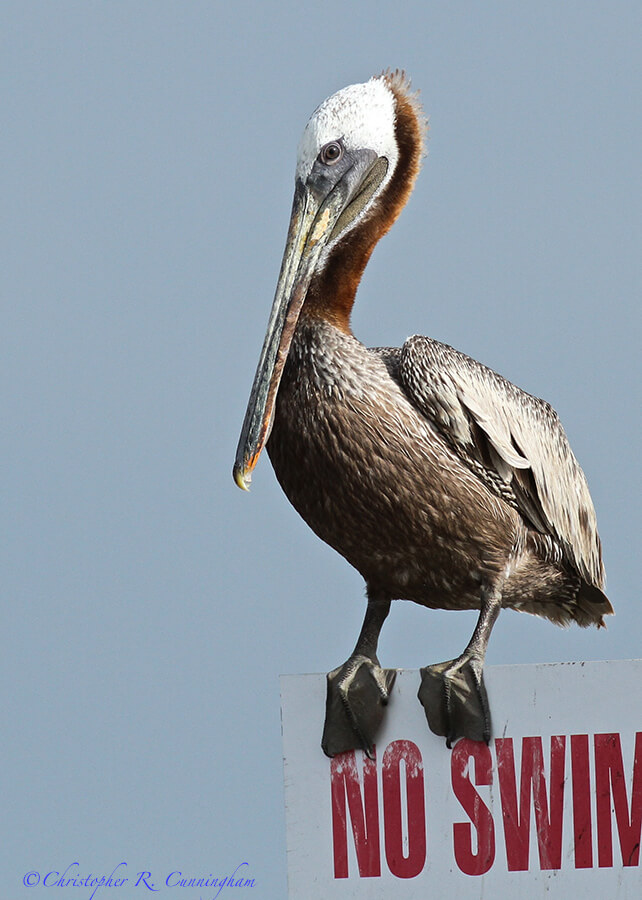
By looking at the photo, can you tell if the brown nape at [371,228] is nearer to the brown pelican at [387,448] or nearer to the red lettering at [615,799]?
the brown pelican at [387,448]

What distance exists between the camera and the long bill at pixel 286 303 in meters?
4.44

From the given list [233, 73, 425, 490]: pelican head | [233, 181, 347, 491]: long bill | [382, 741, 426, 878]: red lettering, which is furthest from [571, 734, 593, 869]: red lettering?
[233, 73, 425, 490]: pelican head

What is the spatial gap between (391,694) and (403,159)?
193 centimetres

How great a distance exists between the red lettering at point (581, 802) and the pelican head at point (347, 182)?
1.52m

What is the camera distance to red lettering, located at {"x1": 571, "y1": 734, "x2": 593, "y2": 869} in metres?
3.84

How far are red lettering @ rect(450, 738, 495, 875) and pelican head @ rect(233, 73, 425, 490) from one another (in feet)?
4.52

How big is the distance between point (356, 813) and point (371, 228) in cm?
201

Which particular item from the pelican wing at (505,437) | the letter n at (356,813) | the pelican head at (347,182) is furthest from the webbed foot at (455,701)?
the pelican head at (347,182)

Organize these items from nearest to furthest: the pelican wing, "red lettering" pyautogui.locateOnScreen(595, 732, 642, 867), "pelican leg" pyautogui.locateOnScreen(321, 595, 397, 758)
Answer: "red lettering" pyautogui.locateOnScreen(595, 732, 642, 867) → "pelican leg" pyautogui.locateOnScreen(321, 595, 397, 758) → the pelican wing

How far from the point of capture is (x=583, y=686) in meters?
3.90

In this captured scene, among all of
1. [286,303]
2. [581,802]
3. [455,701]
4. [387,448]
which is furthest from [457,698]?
[286,303]

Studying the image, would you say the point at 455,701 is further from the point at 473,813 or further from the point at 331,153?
the point at 331,153

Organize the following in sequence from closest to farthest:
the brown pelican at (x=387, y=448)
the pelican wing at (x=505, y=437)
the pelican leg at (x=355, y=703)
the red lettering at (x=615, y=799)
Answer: the red lettering at (x=615, y=799) < the pelican leg at (x=355, y=703) < the brown pelican at (x=387, y=448) < the pelican wing at (x=505, y=437)

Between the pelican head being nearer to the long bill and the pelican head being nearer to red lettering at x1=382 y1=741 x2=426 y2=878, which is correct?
the long bill
